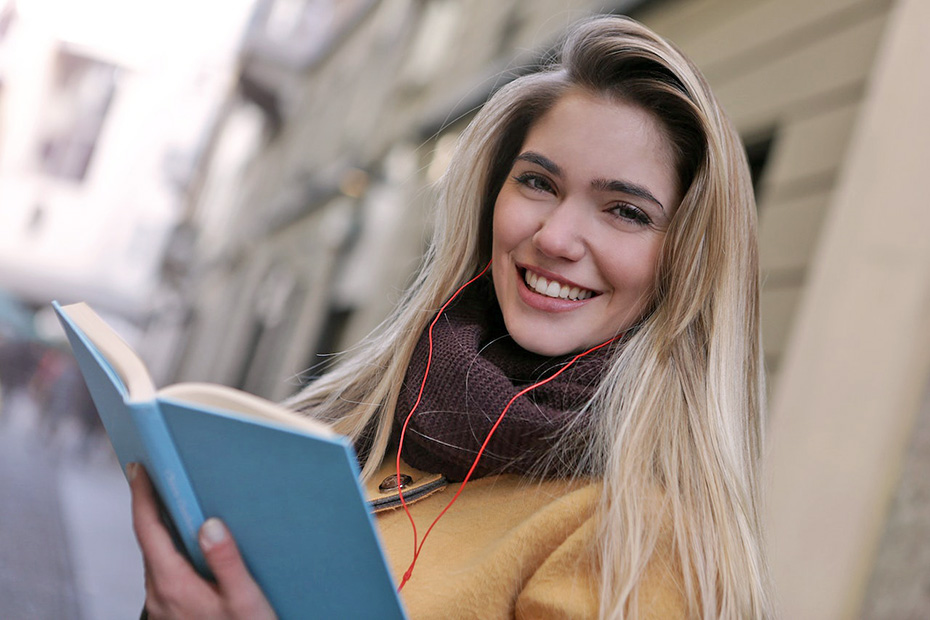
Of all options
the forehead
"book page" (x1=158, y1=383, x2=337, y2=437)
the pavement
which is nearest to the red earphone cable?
the forehead

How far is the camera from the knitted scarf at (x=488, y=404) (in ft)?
4.50

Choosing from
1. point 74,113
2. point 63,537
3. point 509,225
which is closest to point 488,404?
point 509,225

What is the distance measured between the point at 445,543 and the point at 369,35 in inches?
514

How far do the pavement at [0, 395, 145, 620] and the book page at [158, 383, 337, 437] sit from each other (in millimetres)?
3326

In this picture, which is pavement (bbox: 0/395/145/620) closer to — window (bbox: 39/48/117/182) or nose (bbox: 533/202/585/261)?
nose (bbox: 533/202/585/261)

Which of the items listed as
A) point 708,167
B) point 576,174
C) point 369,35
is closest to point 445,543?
point 576,174

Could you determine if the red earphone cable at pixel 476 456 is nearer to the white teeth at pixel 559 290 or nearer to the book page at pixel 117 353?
the white teeth at pixel 559 290

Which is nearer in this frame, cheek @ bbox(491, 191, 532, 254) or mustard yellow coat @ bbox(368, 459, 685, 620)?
mustard yellow coat @ bbox(368, 459, 685, 620)

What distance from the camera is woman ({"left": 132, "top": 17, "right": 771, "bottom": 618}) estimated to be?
47.0 inches

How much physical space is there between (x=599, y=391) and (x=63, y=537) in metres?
5.21

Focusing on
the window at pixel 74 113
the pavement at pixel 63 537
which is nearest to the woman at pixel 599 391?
the pavement at pixel 63 537

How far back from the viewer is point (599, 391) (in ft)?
4.58

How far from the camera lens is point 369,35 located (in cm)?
1366

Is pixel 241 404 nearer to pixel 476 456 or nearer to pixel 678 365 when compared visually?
pixel 476 456
